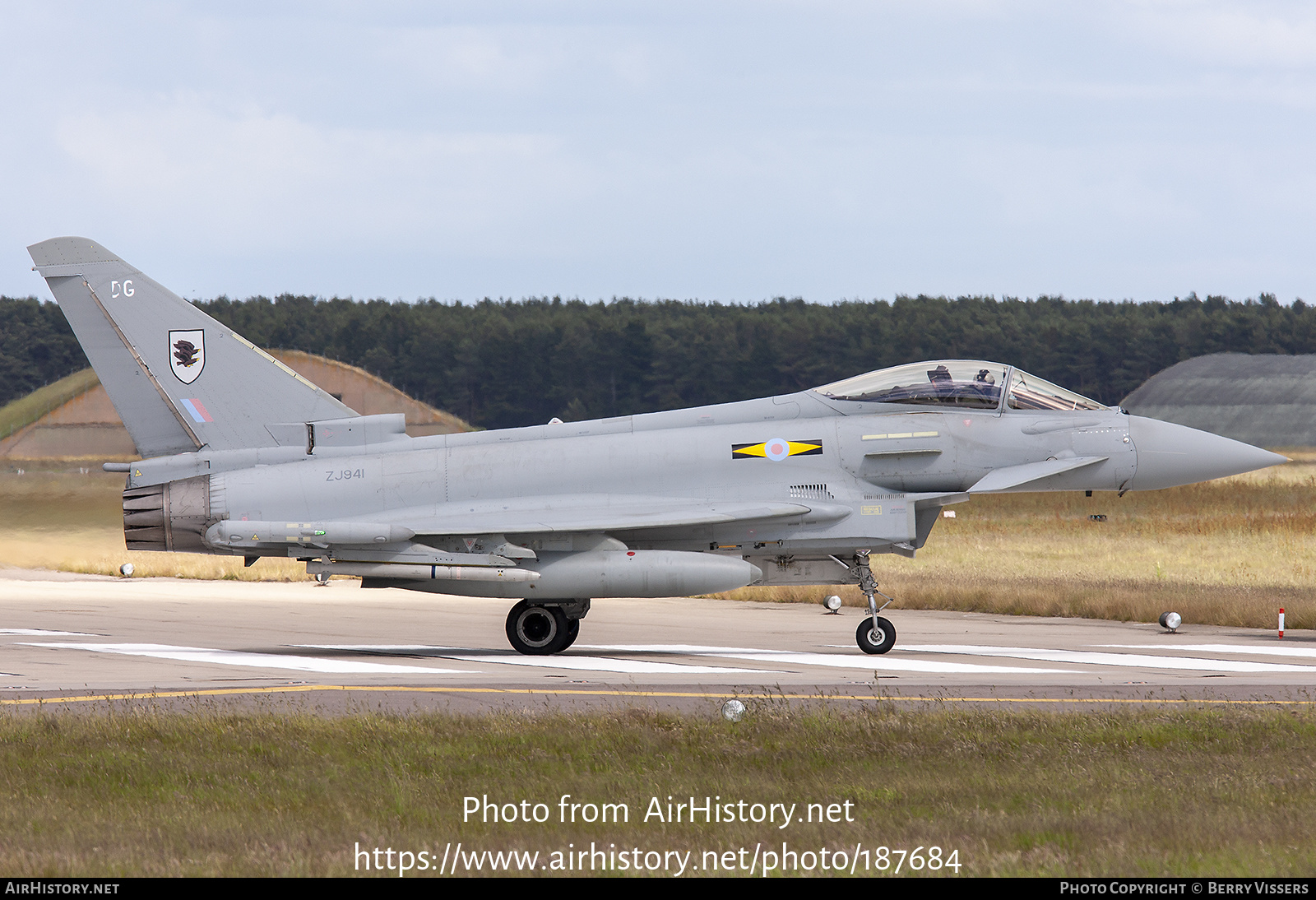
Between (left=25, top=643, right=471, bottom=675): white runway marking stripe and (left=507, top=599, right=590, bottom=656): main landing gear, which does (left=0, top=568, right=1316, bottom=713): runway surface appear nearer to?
(left=25, top=643, right=471, bottom=675): white runway marking stripe

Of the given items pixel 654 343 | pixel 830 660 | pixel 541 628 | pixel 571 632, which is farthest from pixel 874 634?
pixel 654 343

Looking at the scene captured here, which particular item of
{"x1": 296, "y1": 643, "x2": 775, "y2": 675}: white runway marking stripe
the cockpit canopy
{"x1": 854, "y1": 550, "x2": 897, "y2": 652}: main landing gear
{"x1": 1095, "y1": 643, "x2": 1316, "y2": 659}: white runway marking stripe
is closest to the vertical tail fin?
{"x1": 296, "y1": 643, "x2": 775, "y2": 675}: white runway marking stripe

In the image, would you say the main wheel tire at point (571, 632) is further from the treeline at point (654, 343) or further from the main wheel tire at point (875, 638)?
the treeline at point (654, 343)

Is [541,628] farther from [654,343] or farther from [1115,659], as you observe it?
[654,343]

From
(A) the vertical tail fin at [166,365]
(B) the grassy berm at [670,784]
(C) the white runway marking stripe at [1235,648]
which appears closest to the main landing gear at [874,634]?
(C) the white runway marking stripe at [1235,648]

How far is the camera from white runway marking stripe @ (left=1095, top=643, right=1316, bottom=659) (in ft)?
55.1

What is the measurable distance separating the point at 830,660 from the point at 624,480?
3.26 m

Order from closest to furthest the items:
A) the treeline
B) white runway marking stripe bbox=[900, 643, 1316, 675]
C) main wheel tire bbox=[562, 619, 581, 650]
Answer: white runway marking stripe bbox=[900, 643, 1316, 675], main wheel tire bbox=[562, 619, 581, 650], the treeline

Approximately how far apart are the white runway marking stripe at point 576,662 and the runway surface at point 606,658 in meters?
0.04

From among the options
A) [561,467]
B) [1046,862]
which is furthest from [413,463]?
[1046,862]

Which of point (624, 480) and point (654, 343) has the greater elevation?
point (654, 343)

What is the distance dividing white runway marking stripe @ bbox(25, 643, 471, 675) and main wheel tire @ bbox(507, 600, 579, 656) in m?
1.77

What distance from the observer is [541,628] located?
17.0 m

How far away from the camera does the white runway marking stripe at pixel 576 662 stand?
49.4ft
